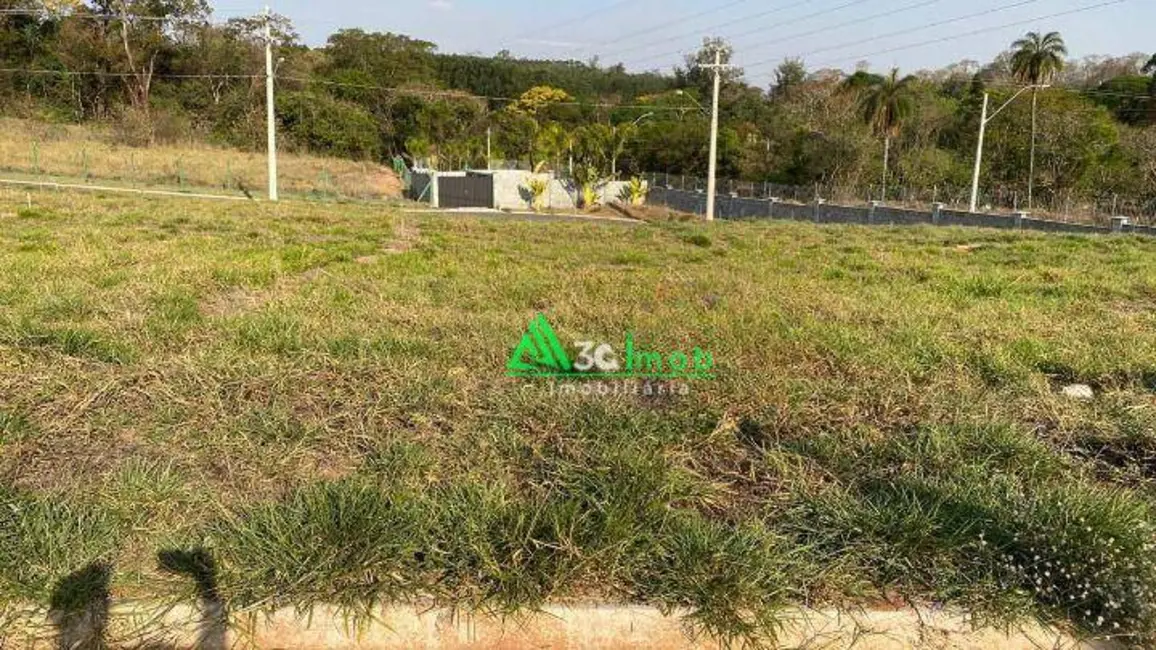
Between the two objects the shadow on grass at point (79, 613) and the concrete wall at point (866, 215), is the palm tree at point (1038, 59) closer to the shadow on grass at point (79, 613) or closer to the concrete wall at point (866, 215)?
the concrete wall at point (866, 215)

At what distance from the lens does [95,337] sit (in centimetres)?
450

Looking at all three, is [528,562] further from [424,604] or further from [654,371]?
[654,371]

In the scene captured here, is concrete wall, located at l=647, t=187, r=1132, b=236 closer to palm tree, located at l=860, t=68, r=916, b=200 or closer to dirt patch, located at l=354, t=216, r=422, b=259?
palm tree, located at l=860, t=68, r=916, b=200

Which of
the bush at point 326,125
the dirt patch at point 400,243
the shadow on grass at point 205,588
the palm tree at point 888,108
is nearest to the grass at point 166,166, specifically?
the bush at point 326,125

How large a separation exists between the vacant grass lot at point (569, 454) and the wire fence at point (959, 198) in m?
25.3

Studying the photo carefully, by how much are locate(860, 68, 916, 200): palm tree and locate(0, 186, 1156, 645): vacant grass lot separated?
37.7 m

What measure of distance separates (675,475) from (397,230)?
1035cm

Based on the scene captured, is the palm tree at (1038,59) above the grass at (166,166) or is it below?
above

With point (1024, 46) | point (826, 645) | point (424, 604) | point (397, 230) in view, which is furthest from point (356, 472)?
point (1024, 46)

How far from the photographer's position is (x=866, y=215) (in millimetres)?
31688

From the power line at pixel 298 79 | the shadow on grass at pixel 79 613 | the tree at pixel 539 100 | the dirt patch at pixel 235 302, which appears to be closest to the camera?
the shadow on grass at pixel 79 613

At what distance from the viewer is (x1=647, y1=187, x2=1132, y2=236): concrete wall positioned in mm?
24328

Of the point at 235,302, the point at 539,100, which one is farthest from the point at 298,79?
the point at 235,302

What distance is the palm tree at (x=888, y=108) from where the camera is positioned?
4069 cm
